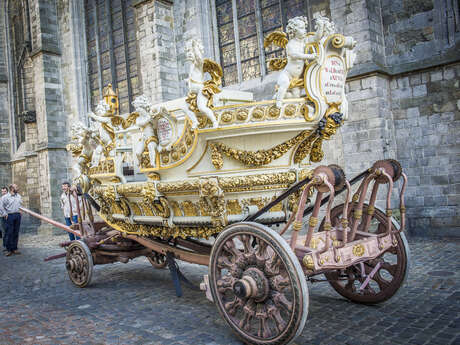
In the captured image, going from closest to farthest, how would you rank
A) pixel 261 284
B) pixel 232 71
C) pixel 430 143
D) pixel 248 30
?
pixel 261 284 → pixel 430 143 → pixel 248 30 → pixel 232 71

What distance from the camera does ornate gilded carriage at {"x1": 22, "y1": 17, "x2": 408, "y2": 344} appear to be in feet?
10.4

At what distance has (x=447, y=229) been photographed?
7871mm

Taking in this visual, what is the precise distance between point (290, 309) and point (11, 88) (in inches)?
801

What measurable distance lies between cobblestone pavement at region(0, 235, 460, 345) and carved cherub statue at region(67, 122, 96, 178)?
170cm

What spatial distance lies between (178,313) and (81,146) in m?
2.99

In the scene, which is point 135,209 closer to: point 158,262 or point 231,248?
point 158,262

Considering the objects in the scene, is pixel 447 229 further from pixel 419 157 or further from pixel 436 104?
pixel 436 104

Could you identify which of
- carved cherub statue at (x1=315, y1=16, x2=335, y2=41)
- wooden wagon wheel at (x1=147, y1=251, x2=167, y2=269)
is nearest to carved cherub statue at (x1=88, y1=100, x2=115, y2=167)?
wooden wagon wheel at (x1=147, y1=251, x2=167, y2=269)

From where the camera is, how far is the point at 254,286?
3.20 meters

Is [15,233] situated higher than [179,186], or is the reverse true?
[179,186]

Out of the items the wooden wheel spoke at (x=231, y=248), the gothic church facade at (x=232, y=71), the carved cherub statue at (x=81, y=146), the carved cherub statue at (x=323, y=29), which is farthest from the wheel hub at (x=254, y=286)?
the gothic church facade at (x=232, y=71)

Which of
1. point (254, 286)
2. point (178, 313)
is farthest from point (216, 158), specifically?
point (178, 313)

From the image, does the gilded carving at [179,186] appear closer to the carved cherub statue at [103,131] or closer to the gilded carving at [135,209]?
the gilded carving at [135,209]

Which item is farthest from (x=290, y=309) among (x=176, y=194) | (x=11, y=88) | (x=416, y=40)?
(x=11, y=88)
